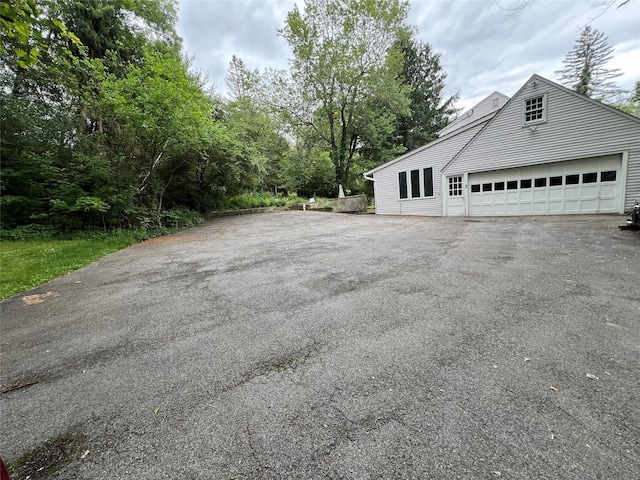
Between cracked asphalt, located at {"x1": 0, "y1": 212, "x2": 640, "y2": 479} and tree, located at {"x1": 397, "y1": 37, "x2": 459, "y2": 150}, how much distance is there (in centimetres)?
2303

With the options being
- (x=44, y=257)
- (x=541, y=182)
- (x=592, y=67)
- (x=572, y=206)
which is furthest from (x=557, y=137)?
(x=592, y=67)

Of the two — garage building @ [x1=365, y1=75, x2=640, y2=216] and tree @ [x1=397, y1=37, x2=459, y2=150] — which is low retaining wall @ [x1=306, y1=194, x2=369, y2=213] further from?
tree @ [x1=397, y1=37, x2=459, y2=150]

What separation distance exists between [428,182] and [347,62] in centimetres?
1094

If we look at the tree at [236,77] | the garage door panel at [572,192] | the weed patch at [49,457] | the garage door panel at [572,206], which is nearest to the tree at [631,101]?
the garage door panel at [572,192]

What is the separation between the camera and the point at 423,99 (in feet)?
81.5

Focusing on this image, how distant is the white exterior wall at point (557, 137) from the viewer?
29.8 feet

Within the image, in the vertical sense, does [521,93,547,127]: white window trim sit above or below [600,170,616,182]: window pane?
above

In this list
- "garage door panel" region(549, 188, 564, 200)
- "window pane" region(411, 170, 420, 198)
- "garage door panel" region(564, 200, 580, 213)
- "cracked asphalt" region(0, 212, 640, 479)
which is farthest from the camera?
"window pane" region(411, 170, 420, 198)

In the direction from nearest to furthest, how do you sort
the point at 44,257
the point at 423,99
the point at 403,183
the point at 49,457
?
the point at 49,457, the point at 44,257, the point at 403,183, the point at 423,99

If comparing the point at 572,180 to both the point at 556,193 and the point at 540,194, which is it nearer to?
the point at 556,193

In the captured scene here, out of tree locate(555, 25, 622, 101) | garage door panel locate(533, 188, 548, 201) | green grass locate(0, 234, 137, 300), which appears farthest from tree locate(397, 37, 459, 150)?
green grass locate(0, 234, 137, 300)

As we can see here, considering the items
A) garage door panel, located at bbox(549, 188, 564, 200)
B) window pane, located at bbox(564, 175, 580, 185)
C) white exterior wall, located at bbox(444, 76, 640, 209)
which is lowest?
garage door panel, located at bbox(549, 188, 564, 200)

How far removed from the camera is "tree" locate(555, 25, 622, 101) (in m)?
27.9

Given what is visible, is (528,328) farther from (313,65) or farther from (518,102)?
(313,65)
